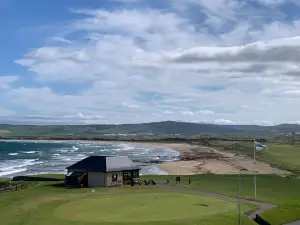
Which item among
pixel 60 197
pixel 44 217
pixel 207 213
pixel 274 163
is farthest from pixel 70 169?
pixel 274 163

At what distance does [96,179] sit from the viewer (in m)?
51.3

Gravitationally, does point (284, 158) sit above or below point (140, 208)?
below

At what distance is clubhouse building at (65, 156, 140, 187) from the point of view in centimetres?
5106

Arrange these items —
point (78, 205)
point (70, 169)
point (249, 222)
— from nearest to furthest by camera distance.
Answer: point (249, 222) → point (78, 205) → point (70, 169)

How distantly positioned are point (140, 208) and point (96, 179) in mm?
18521

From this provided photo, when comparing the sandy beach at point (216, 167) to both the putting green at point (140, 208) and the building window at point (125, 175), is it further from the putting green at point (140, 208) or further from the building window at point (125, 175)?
the putting green at point (140, 208)

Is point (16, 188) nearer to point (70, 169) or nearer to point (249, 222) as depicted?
point (70, 169)

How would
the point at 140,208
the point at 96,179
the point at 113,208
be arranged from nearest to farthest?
1. the point at 140,208
2. the point at 113,208
3. the point at 96,179

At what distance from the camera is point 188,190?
46.5 meters

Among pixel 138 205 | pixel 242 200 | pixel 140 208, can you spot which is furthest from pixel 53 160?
pixel 140 208

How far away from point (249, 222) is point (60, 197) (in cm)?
1982

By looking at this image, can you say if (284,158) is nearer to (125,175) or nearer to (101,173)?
(125,175)

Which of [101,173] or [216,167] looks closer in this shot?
[101,173]

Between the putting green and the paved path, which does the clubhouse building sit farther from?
the putting green
